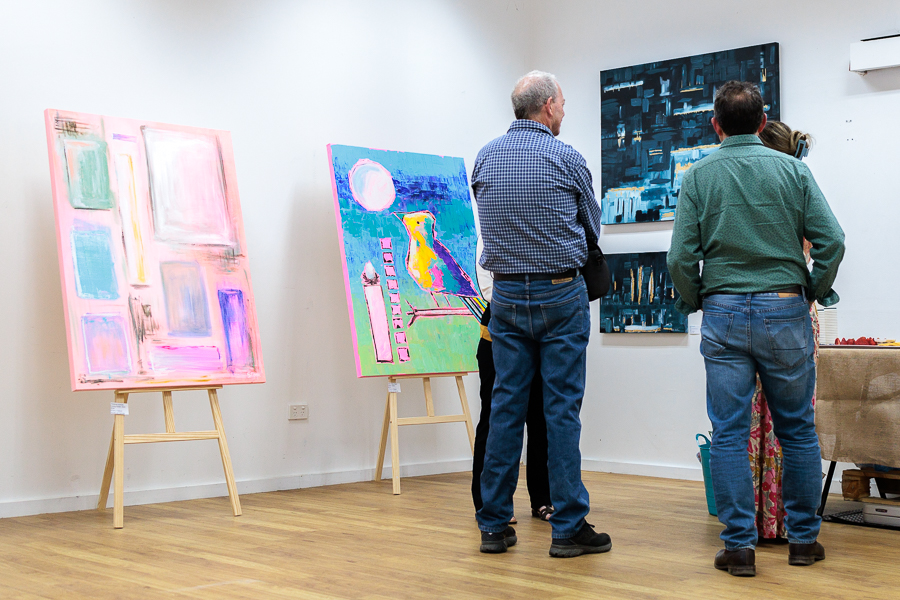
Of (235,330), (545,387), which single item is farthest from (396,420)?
(545,387)

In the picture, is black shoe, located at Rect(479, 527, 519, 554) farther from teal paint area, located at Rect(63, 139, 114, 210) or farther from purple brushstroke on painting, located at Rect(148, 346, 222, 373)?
teal paint area, located at Rect(63, 139, 114, 210)

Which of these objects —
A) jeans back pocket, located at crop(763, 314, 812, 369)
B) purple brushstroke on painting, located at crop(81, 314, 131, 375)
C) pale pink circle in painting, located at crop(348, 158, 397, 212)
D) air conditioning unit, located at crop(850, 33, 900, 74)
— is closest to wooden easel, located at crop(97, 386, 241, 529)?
purple brushstroke on painting, located at crop(81, 314, 131, 375)

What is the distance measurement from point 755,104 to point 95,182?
8.15 feet

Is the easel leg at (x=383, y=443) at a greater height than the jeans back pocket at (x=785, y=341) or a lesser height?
lesser

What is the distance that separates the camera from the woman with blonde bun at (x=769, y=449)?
3.00m

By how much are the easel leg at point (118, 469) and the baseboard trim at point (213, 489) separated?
0.37 metres

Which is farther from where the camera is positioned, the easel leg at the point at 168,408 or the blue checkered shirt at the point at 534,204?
the easel leg at the point at 168,408

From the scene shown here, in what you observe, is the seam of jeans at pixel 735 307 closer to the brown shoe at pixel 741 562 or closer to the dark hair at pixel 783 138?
the brown shoe at pixel 741 562

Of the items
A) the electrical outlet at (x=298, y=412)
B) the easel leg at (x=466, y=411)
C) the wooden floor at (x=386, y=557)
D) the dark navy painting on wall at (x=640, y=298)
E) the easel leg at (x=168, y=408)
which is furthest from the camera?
the dark navy painting on wall at (x=640, y=298)

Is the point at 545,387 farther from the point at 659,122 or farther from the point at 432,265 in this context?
the point at 659,122

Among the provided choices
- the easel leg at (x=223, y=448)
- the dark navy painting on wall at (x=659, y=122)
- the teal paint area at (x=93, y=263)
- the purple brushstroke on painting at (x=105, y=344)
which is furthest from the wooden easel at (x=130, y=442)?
the dark navy painting on wall at (x=659, y=122)

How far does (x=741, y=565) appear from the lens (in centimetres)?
247

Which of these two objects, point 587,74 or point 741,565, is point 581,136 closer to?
point 587,74

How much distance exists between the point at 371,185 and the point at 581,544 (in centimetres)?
233
